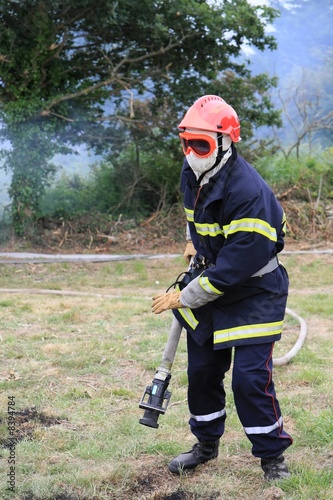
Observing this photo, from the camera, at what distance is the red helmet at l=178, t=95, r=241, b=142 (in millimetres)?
2793

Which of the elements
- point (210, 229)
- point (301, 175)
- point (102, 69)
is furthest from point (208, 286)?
point (301, 175)

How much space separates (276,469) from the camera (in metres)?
2.94

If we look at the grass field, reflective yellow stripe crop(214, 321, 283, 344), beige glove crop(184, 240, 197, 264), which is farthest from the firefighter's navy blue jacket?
the grass field

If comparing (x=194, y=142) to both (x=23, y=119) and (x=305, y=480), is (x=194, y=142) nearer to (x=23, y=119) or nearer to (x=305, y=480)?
(x=305, y=480)

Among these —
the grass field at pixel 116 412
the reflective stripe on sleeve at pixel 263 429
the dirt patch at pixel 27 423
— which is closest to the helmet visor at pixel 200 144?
the reflective stripe on sleeve at pixel 263 429

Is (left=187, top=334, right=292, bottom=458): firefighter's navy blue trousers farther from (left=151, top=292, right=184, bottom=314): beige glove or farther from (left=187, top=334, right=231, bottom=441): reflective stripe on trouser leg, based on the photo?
(left=151, top=292, right=184, bottom=314): beige glove

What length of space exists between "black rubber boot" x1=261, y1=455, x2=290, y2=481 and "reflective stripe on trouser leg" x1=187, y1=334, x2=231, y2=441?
1.02 ft

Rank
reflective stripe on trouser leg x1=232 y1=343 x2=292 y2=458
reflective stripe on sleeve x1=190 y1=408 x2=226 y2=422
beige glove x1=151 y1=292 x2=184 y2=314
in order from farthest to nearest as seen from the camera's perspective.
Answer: reflective stripe on sleeve x1=190 y1=408 x2=226 y2=422
beige glove x1=151 y1=292 x2=184 y2=314
reflective stripe on trouser leg x1=232 y1=343 x2=292 y2=458

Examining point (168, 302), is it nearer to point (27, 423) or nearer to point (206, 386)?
point (206, 386)

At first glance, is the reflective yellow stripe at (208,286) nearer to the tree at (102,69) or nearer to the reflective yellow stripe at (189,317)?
the reflective yellow stripe at (189,317)

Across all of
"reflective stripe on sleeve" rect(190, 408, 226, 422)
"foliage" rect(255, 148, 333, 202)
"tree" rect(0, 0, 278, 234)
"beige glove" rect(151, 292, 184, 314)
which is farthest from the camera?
"foliage" rect(255, 148, 333, 202)

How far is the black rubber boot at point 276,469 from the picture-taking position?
9.63 ft

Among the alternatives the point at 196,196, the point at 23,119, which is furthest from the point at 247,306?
the point at 23,119

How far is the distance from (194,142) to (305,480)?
5.10 feet
